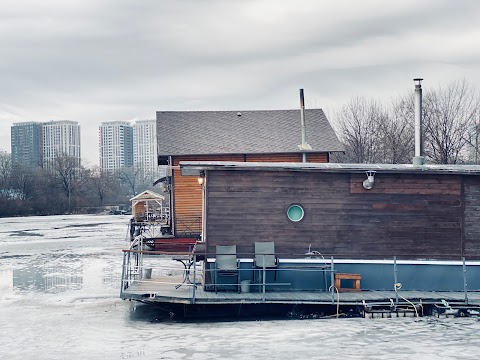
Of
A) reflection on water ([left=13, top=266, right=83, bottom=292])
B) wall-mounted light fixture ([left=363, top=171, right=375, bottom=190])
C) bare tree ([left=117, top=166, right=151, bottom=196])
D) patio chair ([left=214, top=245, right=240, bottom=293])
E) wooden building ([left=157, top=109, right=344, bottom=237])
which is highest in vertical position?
bare tree ([left=117, top=166, right=151, bottom=196])

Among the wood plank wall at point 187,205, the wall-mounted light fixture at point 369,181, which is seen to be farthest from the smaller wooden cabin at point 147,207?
the wall-mounted light fixture at point 369,181

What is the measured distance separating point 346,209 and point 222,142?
1804cm

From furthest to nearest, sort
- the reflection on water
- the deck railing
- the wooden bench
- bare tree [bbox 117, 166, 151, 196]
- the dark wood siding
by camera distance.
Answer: bare tree [bbox 117, 166, 151, 196] < the reflection on water < the dark wood siding < the wooden bench < the deck railing

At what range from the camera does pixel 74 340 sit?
14.5 metres

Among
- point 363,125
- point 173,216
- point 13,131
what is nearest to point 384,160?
point 363,125

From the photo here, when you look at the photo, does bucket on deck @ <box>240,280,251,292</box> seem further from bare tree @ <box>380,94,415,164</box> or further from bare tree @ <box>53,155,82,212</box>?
bare tree @ <box>53,155,82,212</box>

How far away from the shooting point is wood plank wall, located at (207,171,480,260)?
17016 mm

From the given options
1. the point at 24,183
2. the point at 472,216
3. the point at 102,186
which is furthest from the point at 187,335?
the point at 102,186

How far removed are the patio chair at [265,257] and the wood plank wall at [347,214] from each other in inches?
8.8

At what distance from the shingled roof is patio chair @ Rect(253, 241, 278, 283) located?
17007 millimetres

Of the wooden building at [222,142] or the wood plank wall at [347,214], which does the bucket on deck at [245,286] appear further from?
the wooden building at [222,142]

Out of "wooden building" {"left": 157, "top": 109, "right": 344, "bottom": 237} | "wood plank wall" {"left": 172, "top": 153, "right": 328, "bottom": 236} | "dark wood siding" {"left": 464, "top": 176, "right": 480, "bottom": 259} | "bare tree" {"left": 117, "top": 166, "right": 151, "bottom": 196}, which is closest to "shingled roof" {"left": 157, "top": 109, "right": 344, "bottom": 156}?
"wooden building" {"left": 157, "top": 109, "right": 344, "bottom": 237}

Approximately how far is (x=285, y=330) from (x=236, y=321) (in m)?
1.72

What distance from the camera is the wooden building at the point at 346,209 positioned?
55.8 ft
